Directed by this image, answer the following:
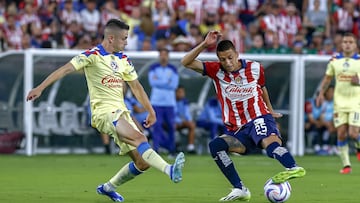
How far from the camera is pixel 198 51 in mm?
12031

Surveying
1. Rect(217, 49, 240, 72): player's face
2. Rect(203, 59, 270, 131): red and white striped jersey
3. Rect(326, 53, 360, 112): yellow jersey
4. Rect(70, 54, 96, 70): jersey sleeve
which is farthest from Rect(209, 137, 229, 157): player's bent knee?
Rect(326, 53, 360, 112): yellow jersey

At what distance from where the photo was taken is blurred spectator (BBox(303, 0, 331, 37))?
28422mm

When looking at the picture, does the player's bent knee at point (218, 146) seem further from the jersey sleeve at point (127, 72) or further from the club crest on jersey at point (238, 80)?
the jersey sleeve at point (127, 72)

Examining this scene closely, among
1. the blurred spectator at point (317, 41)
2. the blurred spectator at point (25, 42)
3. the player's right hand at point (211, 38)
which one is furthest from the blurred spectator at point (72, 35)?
the player's right hand at point (211, 38)

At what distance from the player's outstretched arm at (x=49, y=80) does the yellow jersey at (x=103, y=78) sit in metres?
0.44

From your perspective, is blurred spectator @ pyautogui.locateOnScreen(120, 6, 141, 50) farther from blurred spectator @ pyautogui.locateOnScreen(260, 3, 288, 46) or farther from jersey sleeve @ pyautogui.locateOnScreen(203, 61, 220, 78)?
jersey sleeve @ pyautogui.locateOnScreen(203, 61, 220, 78)

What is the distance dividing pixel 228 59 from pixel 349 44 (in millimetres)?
6776

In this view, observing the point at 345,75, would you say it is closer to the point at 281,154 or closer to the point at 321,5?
the point at 281,154

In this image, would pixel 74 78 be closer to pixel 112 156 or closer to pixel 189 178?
pixel 112 156

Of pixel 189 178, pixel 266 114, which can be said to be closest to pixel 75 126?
pixel 189 178

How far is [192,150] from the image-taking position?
81.8 ft

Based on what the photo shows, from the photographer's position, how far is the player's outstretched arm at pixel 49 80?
35.7ft

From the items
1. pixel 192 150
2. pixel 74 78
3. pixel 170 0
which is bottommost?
pixel 192 150

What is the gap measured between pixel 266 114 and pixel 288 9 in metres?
16.2
